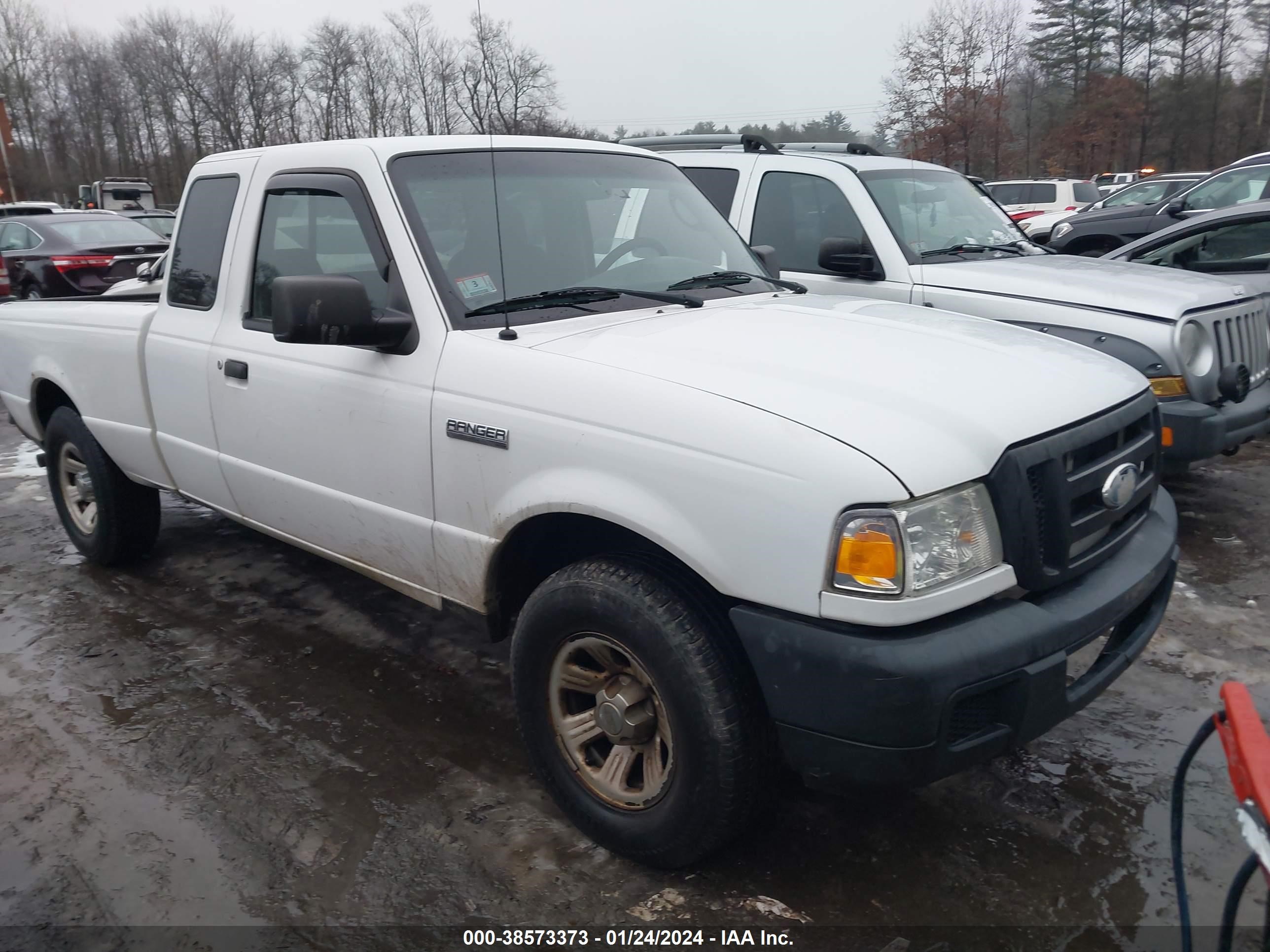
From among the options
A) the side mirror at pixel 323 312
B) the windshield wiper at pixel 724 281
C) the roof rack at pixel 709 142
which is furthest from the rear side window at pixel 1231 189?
the side mirror at pixel 323 312

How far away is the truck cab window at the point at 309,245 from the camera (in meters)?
3.32

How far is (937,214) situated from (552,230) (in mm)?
3613

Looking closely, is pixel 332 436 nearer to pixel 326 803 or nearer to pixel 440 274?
pixel 440 274

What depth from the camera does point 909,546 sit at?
2.14 m

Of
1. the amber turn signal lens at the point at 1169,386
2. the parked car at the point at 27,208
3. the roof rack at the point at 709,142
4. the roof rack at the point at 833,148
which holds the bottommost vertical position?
the amber turn signal lens at the point at 1169,386

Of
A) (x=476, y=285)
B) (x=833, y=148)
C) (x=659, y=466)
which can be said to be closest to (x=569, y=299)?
(x=476, y=285)

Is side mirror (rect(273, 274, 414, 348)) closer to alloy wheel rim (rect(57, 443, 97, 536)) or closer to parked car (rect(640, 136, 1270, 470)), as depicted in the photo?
alloy wheel rim (rect(57, 443, 97, 536))

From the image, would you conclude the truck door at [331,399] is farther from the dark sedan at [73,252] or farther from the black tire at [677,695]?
the dark sedan at [73,252]

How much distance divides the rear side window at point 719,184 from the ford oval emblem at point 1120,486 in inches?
158

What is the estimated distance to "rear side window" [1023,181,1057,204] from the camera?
827 inches

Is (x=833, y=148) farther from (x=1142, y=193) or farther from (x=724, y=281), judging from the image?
(x=1142, y=193)

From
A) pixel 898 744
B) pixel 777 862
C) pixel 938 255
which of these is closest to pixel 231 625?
pixel 777 862

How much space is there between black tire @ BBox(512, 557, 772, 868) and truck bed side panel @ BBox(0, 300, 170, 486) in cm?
262

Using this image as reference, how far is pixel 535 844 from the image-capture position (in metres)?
2.83
